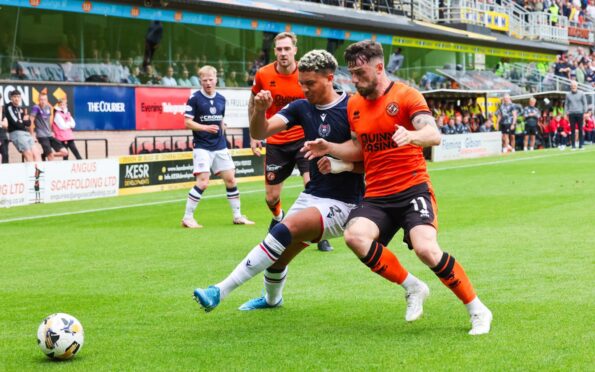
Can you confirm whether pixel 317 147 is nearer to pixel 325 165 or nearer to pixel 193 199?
pixel 325 165

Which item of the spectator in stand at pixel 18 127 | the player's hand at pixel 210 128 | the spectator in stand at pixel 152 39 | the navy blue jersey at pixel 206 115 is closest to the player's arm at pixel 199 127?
the player's hand at pixel 210 128

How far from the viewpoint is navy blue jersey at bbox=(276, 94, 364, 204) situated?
7941mm

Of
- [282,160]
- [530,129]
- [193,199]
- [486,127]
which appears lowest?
[193,199]

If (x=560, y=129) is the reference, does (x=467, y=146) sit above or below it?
below

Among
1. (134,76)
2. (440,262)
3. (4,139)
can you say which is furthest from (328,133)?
(134,76)

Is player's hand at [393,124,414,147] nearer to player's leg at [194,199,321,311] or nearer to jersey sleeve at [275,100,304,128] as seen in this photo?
player's leg at [194,199,321,311]

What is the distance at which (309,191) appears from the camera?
803 cm

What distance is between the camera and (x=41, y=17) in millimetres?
28344

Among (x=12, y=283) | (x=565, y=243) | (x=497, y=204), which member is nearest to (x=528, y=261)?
(x=565, y=243)

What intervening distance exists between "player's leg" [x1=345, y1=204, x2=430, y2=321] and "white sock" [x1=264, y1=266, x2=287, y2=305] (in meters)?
1.08

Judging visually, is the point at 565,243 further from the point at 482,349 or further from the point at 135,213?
the point at 135,213

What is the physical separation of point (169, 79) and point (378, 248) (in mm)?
25594

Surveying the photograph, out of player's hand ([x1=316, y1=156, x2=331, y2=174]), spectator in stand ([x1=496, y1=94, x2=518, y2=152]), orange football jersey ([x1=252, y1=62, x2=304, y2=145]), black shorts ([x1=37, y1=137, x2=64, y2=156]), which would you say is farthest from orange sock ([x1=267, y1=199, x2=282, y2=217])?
spectator in stand ([x1=496, y1=94, x2=518, y2=152])

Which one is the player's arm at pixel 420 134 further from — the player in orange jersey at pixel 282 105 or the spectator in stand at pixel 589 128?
the spectator in stand at pixel 589 128
